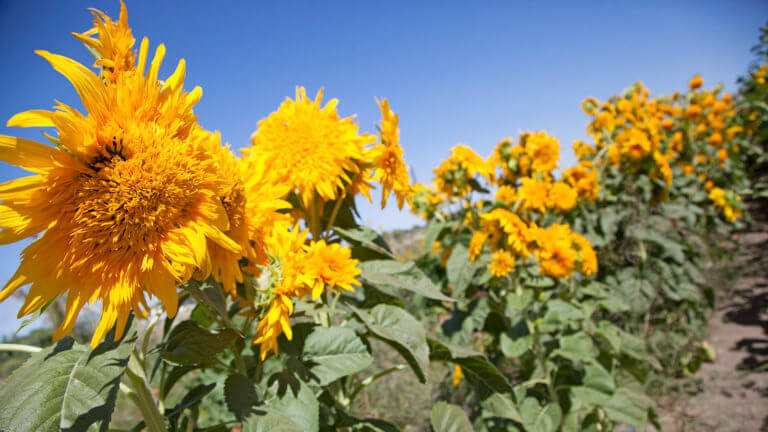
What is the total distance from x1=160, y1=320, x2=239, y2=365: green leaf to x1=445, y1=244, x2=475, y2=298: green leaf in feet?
5.26

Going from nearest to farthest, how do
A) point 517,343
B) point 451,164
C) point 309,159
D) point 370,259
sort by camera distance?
point 309,159
point 370,259
point 517,343
point 451,164

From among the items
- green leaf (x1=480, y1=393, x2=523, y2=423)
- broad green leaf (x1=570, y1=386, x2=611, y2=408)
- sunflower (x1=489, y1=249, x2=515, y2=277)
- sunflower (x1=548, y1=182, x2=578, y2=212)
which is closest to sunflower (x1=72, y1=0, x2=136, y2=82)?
green leaf (x1=480, y1=393, x2=523, y2=423)

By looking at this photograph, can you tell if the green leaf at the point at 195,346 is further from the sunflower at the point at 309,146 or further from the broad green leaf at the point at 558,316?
the broad green leaf at the point at 558,316

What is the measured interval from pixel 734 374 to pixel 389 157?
4.85 meters

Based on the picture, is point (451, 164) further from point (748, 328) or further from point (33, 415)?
point (748, 328)

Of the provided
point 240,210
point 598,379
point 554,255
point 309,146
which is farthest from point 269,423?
point 598,379

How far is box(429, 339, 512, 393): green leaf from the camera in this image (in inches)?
49.7

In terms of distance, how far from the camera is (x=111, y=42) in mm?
653

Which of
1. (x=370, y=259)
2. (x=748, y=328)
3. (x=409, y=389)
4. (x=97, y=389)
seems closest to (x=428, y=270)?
(x=409, y=389)

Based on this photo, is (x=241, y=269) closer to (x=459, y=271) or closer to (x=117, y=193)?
(x=117, y=193)

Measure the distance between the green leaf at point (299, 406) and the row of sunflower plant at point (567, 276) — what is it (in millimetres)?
695

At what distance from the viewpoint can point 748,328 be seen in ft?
15.8

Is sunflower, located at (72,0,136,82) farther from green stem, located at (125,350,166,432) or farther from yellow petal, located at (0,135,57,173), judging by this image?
green stem, located at (125,350,166,432)

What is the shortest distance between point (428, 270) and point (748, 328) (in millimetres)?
4371
